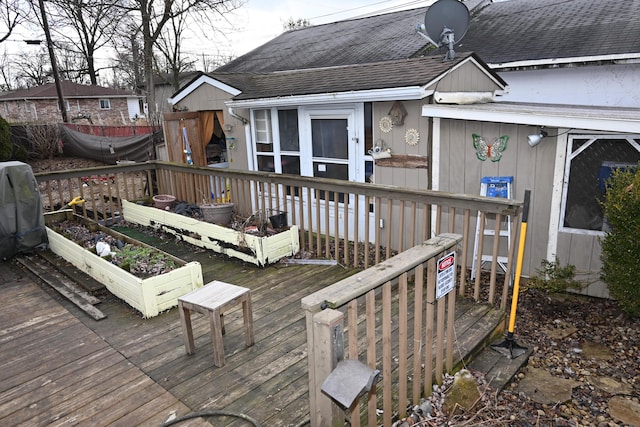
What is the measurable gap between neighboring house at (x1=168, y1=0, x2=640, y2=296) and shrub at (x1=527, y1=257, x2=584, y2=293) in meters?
0.10

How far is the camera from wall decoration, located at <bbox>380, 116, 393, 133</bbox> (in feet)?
17.5

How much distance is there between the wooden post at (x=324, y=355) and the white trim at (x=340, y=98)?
3.57 m

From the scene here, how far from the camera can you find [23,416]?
2.53 meters

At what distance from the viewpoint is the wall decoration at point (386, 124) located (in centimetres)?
532

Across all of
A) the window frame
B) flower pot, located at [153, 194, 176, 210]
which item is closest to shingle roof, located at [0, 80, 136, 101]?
the window frame

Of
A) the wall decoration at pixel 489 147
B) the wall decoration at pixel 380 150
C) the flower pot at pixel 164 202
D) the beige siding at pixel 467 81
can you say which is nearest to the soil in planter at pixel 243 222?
the flower pot at pixel 164 202

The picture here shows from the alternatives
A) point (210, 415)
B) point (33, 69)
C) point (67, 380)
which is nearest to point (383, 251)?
point (210, 415)

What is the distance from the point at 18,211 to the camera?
503cm

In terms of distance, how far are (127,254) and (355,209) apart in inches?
96.0

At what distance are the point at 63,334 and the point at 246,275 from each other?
1.75 metres

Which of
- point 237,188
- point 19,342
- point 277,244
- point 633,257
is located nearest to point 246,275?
point 277,244

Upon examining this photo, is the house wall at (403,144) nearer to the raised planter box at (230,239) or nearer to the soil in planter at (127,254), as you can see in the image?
the raised planter box at (230,239)

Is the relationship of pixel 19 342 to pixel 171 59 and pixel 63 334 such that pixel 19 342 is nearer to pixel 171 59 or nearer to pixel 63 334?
pixel 63 334

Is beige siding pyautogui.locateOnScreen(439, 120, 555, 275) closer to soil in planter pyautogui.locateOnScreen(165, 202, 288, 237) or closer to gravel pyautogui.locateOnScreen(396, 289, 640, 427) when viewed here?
gravel pyautogui.locateOnScreen(396, 289, 640, 427)
